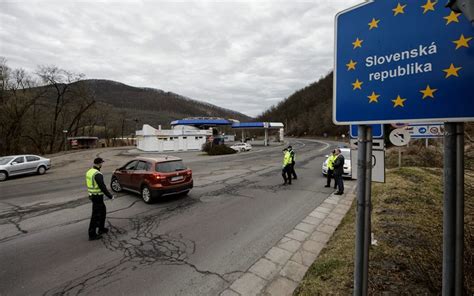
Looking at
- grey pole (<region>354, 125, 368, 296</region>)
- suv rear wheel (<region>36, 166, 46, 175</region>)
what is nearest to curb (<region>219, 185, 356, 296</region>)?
grey pole (<region>354, 125, 368, 296</region>)

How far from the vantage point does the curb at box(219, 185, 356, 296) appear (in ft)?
11.7

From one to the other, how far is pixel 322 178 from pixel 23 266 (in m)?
11.9

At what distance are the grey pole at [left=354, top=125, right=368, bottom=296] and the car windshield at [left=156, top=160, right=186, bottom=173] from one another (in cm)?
720

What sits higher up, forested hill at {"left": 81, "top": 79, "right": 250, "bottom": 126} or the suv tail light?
forested hill at {"left": 81, "top": 79, "right": 250, "bottom": 126}

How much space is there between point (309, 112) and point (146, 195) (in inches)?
4351

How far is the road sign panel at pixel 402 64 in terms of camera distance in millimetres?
1460

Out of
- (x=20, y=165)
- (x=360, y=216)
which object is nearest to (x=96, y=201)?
(x=360, y=216)

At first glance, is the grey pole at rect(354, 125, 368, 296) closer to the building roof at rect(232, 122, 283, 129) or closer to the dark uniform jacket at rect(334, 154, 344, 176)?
the dark uniform jacket at rect(334, 154, 344, 176)

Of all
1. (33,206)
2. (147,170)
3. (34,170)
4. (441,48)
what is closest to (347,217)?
(441,48)

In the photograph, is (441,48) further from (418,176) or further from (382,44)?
(418,176)

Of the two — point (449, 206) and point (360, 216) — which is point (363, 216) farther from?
point (449, 206)

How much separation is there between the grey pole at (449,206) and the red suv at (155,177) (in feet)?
24.7

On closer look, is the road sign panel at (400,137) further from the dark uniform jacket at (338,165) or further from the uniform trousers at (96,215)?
the uniform trousers at (96,215)

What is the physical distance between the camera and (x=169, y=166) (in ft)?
27.8
